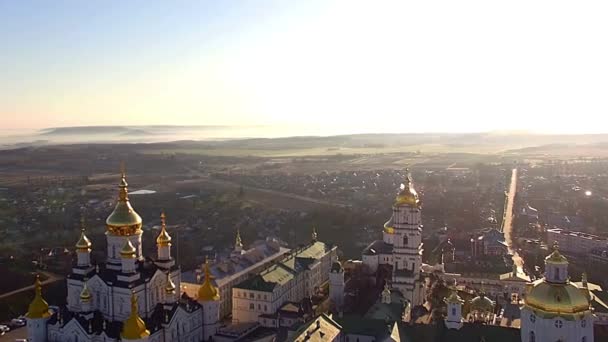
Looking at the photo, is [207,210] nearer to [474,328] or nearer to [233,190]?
[233,190]

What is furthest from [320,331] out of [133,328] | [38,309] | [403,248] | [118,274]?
[38,309]

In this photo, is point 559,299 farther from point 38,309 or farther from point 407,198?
point 38,309

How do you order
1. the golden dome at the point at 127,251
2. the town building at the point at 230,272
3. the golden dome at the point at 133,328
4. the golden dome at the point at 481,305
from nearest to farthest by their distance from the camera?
1. the golden dome at the point at 133,328
2. the golden dome at the point at 127,251
3. the golden dome at the point at 481,305
4. the town building at the point at 230,272

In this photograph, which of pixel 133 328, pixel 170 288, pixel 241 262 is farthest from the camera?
pixel 241 262

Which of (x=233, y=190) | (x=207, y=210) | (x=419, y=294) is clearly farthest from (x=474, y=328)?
(x=233, y=190)

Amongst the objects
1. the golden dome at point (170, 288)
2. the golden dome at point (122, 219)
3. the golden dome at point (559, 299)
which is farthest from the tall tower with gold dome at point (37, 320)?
the golden dome at point (559, 299)

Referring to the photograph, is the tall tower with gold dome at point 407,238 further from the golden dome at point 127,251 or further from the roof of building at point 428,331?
the golden dome at point 127,251
